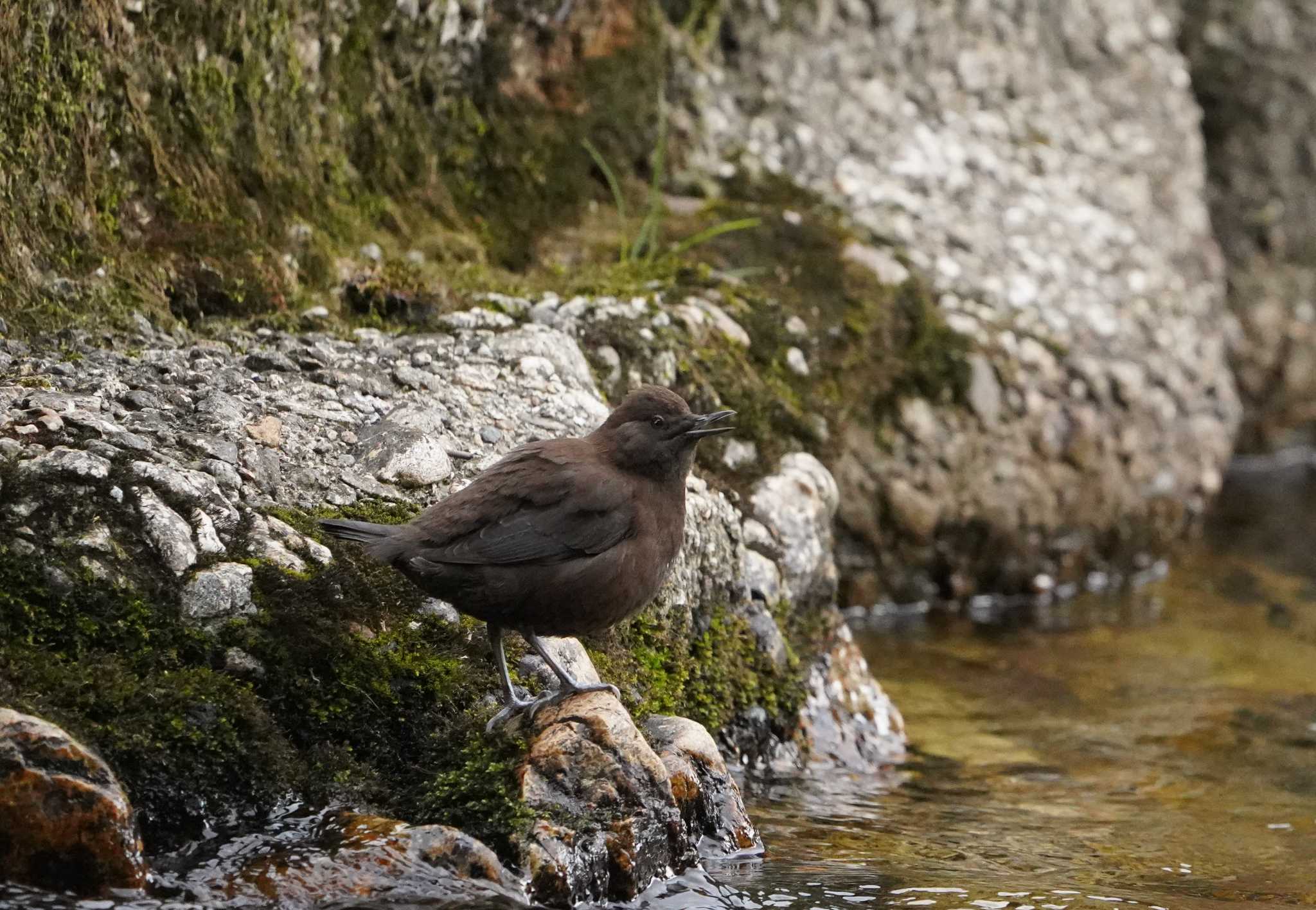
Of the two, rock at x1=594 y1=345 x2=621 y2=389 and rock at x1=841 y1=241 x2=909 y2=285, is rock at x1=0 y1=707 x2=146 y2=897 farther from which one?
rock at x1=841 y1=241 x2=909 y2=285

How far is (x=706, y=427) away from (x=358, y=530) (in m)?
1.18

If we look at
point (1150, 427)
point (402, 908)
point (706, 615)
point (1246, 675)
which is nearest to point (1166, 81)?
point (1150, 427)

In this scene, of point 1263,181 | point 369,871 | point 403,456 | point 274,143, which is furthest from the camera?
point 1263,181

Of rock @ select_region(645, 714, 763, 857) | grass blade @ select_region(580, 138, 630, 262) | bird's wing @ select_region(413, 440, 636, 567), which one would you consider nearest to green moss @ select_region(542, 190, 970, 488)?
grass blade @ select_region(580, 138, 630, 262)

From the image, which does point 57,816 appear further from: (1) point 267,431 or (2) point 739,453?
(2) point 739,453

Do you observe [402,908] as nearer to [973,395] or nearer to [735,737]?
[735,737]

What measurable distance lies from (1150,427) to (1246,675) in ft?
6.85

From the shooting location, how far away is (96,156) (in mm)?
5496

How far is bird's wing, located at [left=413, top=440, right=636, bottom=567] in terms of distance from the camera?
4.23 m

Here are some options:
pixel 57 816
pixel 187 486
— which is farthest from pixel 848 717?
pixel 57 816

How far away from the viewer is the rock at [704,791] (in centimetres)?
427

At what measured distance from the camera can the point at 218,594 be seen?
4.11 m

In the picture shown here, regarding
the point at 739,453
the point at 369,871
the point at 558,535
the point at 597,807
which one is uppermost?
the point at 558,535

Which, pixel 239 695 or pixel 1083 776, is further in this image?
pixel 1083 776
